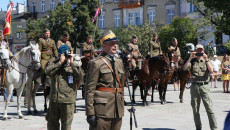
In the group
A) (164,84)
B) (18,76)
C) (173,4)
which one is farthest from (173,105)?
(173,4)

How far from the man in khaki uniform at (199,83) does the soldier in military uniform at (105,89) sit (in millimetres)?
3653

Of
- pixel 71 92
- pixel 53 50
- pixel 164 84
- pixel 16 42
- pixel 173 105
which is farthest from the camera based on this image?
pixel 16 42

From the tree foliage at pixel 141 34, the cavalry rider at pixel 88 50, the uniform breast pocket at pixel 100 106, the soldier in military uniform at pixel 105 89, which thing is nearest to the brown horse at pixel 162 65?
the cavalry rider at pixel 88 50

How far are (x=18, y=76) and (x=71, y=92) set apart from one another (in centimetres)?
481

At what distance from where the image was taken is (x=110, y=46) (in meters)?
5.71

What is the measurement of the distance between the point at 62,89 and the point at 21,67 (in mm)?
4922

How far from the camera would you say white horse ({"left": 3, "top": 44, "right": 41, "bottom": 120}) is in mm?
11570

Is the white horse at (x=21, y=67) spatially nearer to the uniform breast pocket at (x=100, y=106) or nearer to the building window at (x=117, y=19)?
the uniform breast pocket at (x=100, y=106)

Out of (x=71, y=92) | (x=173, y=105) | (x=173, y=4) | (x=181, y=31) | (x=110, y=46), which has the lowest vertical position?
(x=173, y=105)

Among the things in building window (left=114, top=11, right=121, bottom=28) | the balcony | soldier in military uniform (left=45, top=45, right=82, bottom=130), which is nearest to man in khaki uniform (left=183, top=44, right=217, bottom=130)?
soldier in military uniform (left=45, top=45, right=82, bottom=130)

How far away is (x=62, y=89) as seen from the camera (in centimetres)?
741

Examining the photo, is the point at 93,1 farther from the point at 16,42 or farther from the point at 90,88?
the point at 90,88

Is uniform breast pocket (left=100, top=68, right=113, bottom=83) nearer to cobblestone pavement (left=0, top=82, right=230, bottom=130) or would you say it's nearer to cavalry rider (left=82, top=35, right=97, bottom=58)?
cobblestone pavement (left=0, top=82, right=230, bottom=130)

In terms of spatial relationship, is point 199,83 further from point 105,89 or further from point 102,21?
point 102,21
